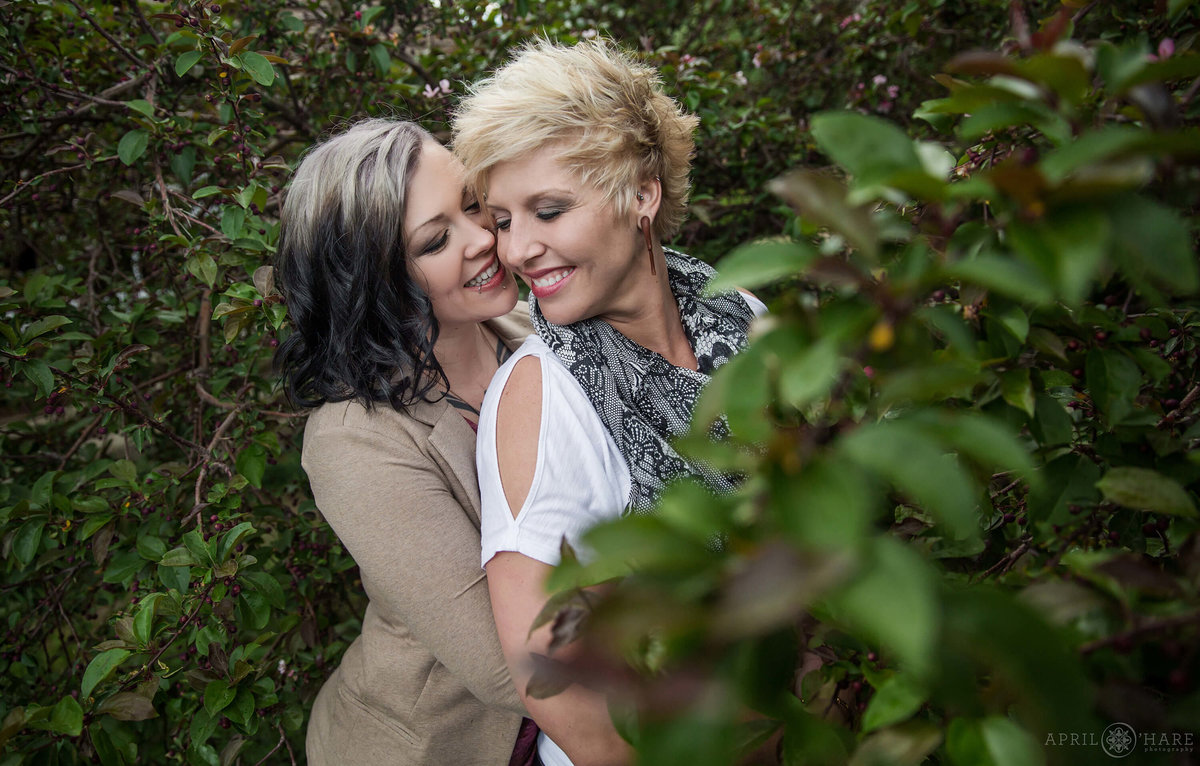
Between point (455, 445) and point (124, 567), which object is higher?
point (455, 445)

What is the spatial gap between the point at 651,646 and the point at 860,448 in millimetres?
265

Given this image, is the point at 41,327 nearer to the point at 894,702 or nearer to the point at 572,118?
the point at 572,118

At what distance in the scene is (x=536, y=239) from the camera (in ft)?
5.54

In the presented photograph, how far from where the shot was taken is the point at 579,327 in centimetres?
171

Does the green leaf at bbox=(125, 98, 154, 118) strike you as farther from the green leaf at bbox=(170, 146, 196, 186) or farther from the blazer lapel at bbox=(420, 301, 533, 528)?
the blazer lapel at bbox=(420, 301, 533, 528)

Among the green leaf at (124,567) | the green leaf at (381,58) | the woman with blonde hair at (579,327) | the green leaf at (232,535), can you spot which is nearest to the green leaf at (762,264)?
the woman with blonde hair at (579,327)

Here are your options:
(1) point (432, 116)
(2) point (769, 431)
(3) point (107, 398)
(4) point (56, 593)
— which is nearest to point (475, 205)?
(1) point (432, 116)

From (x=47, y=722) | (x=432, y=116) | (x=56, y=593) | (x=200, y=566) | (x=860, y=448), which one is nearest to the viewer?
(x=860, y=448)

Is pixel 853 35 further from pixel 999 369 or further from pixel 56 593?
pixel 56 593

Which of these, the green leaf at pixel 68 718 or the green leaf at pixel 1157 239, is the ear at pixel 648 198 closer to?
the green leaf at pixel 1157 239

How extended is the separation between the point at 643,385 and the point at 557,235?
40 centimetres

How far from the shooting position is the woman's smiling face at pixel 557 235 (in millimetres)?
1659

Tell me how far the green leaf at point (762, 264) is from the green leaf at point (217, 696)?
168cm

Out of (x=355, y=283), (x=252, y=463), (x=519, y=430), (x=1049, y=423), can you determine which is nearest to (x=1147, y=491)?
(x=1049, y=423)
